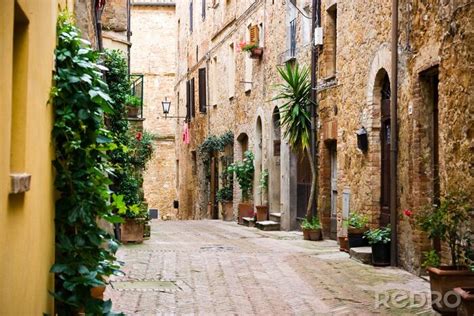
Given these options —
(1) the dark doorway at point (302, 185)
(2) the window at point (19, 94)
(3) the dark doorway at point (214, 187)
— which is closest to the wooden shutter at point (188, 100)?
(3) the dark doorway at point (214, 187)

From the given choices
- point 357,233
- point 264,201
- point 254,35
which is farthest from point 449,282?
point 254,35

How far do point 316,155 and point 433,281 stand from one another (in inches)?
339

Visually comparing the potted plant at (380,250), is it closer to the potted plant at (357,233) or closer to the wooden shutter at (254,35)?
the potted plant at (357,233)

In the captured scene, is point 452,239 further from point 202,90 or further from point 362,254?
point 202,90

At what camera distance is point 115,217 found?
5930mm

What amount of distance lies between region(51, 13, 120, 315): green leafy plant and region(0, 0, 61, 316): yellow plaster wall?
0.12 metres

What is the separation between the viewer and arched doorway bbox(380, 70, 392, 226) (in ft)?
40.3

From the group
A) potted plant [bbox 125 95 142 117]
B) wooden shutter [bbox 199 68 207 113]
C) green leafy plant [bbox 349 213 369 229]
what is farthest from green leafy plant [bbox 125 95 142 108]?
wooden shutter [bbox 199 68 207 113]

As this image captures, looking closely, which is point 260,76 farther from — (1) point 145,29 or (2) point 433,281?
(1) point 145,29

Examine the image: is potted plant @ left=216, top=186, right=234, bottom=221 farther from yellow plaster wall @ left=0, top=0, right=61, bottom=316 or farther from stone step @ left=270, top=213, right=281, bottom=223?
yellow plaster wall @ left=0, top=0, right=61, bottom=316

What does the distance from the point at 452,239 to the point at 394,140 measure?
3.65m

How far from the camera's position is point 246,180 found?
2123 cm

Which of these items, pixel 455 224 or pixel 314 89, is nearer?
pixel 455 224

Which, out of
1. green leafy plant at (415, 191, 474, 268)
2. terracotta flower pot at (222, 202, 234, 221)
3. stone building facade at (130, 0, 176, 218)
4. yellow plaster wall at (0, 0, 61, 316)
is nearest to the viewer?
yellow plaster wall at (0, 0, 61, 316)
